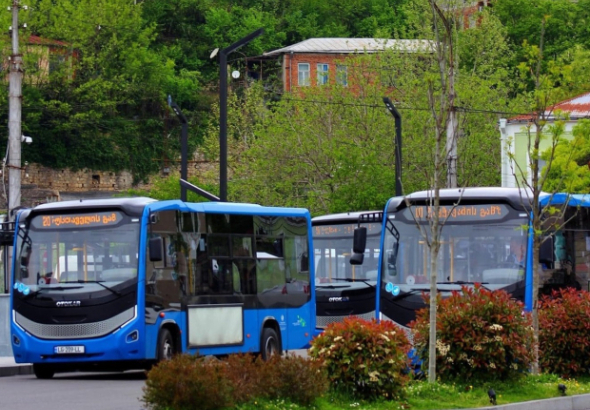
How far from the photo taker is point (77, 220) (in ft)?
67.8

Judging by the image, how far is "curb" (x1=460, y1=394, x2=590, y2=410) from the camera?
13.8 metres

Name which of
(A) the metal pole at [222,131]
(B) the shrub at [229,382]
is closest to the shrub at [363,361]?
(B) the shrub at [229,382]

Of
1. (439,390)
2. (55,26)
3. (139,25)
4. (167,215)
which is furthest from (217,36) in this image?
(439,390)

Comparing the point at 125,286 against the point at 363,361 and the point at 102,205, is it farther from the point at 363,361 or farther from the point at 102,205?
the point at 363,361

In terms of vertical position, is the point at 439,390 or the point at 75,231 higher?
the point at 75,231

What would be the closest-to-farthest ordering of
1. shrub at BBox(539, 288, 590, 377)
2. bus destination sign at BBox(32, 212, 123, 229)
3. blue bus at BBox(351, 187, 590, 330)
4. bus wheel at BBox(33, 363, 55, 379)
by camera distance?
shrub at BBox(539, 288, 590, 377) < blue bus at BBox(351, 187, 590, 330) < bus destination sign at BBox(32, 212, 123, 229) < bus wheel at BBox(33, 363, 55, 379)

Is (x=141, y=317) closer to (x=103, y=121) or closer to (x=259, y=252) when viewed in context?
(x=259, y=252)

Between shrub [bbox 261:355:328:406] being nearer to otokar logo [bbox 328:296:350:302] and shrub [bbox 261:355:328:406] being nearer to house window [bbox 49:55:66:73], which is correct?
otokar logo [bbox 328:296:350:302]

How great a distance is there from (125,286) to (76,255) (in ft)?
3.65

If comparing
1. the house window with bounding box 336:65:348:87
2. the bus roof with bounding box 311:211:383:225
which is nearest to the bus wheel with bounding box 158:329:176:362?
the bus roof with bounding box 311:211:383:225

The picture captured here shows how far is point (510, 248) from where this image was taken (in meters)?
20.1

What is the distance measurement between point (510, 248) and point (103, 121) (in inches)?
2447

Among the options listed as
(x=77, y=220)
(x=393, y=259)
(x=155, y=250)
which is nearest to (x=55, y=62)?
(x=77, y=220)

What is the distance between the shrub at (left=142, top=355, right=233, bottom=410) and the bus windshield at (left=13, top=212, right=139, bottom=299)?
26.8 ft
